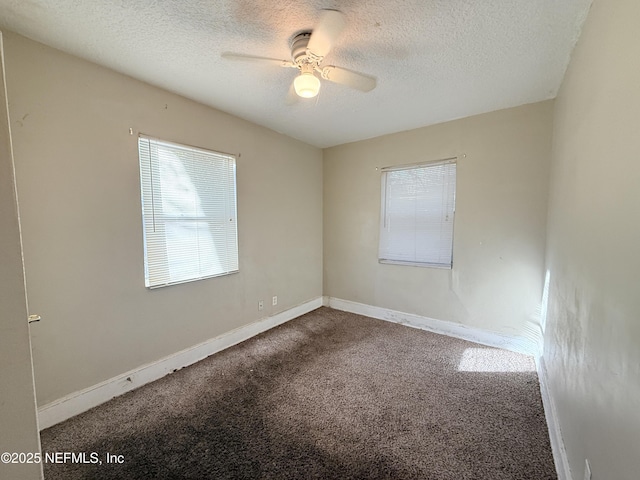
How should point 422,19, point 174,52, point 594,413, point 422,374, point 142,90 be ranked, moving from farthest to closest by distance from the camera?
point 422,374 → point 142,90 → point 174,52 → point 422,19 → point 594,413

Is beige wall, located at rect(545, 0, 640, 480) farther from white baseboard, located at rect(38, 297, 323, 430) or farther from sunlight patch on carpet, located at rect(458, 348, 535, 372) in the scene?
white baseboard, located at rect(38, 297, 323, 430)

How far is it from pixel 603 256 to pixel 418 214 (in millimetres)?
2198

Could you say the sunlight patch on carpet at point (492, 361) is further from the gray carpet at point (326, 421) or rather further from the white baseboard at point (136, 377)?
the white baseboard at point (136, 377)

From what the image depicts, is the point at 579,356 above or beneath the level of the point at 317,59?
beneath

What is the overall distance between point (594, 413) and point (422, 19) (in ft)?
6.39

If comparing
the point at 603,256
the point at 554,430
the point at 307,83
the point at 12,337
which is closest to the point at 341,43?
the point at 307,83

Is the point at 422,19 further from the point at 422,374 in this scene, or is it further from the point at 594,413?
the point at 422,374

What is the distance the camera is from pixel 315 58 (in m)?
1.54

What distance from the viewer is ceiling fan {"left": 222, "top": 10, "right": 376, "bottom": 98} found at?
1.26 meters

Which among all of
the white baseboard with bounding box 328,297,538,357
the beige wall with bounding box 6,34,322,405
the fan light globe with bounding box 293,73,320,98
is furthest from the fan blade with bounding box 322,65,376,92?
the white baseboard with bounding box 328,297,538,357

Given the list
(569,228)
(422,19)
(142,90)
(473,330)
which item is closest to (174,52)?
(142,90)

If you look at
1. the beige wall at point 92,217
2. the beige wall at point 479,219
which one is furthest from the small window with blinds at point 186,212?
Result: the beige wall at point 479,219

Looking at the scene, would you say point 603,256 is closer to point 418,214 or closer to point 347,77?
point 347,77

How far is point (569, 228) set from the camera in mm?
1529
